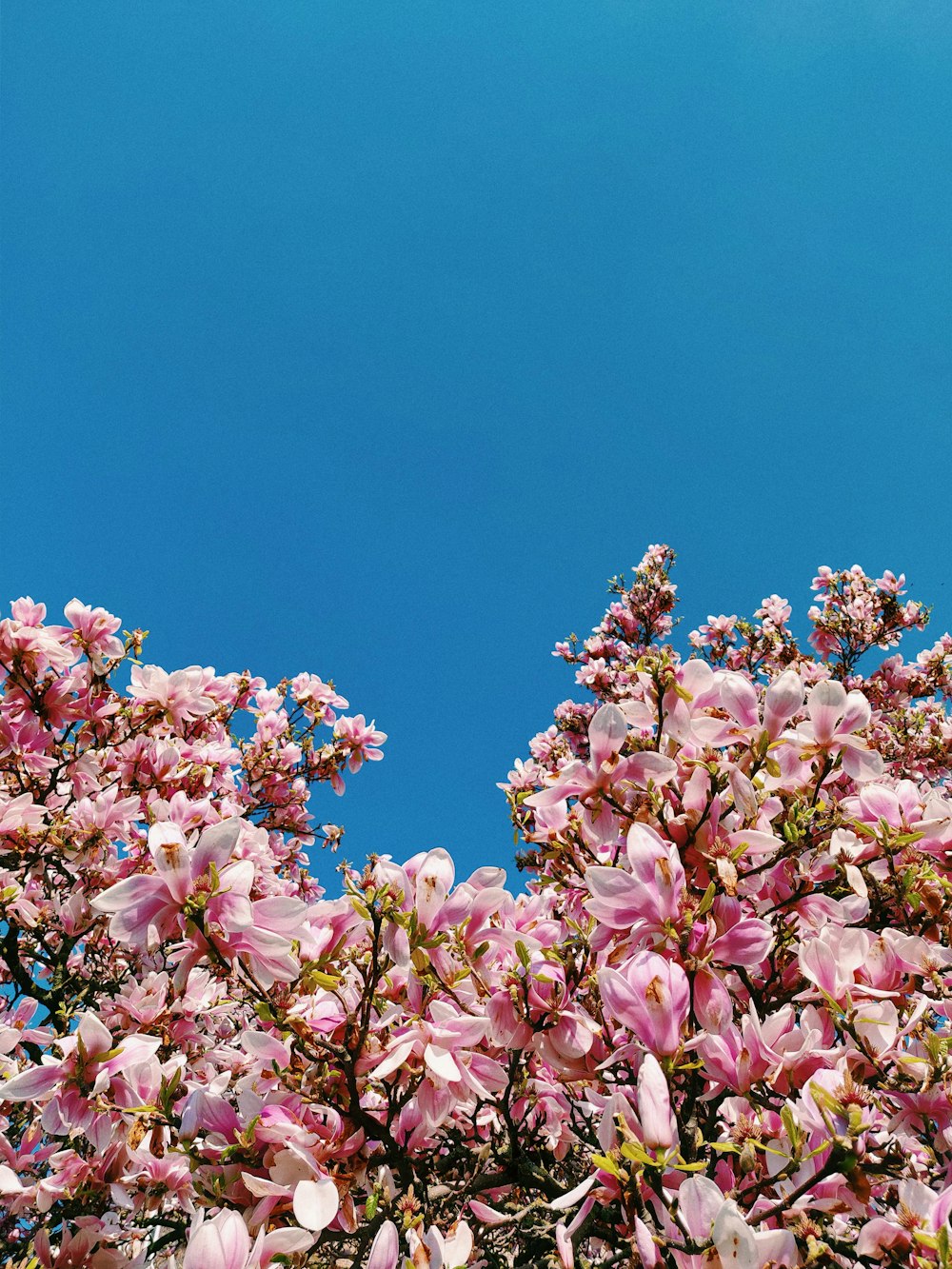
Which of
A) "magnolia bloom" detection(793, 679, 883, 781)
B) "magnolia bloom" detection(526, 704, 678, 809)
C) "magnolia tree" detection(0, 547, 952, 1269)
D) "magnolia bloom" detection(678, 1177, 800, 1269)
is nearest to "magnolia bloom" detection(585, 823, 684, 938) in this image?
"magnolia tree" detection(0, 547, 952, 1269)

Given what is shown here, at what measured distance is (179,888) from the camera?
5.22 feet

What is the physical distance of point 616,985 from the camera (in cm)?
152

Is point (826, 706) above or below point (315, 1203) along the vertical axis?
above

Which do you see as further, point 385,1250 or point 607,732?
point 607,732

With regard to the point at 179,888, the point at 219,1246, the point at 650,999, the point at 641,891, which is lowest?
the point at 219,1246

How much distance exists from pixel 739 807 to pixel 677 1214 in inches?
36.4

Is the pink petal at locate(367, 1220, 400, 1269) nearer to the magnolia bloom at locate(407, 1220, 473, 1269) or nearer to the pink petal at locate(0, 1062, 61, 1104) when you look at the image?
the magnolia bloom at locate(407, 1220, 473, 1269)

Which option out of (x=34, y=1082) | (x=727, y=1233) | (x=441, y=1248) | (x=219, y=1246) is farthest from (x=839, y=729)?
(x=34, y=1082)

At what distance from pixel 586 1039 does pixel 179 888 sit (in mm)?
1122

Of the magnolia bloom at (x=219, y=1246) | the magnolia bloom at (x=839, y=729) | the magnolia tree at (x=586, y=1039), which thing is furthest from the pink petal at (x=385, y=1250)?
the magnolia bloom at (x=839, y=729)

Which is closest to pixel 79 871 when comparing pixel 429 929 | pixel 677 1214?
pixel 429 929

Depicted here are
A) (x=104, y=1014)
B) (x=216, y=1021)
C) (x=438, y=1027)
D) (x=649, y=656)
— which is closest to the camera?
(x=438, y=1027)

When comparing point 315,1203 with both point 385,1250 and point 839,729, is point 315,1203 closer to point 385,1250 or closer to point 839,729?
point 385,1250

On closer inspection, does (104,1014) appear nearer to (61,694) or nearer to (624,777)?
(61,694)
